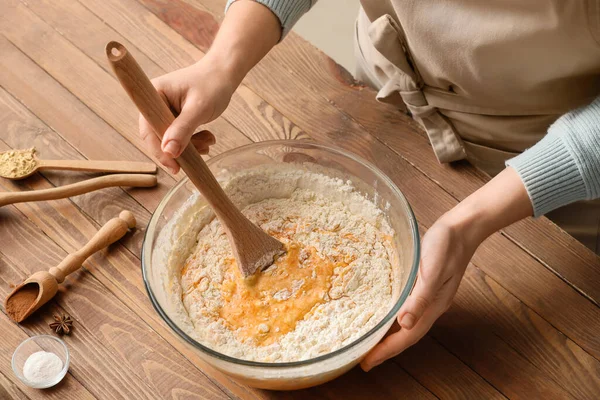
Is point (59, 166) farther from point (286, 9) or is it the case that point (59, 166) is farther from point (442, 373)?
point (442, 373)

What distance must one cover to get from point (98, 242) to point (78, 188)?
130 mm

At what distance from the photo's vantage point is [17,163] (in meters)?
1.38

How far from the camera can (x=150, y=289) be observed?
1.09 m

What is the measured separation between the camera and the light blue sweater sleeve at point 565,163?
1.16 metres

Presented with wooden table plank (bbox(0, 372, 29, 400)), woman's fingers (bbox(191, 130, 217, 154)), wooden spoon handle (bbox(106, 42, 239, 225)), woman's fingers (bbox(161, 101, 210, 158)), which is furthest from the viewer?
woman's fingers (bbox(191, 130, 217, 154))

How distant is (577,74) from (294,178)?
51cm

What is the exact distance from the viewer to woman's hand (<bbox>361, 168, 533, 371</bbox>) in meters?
1.12

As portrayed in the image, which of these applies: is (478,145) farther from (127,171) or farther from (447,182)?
(127,171)

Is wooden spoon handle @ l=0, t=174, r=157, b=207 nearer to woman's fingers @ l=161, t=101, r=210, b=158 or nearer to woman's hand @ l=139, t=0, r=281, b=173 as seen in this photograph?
woman's hand @ l=139, t=0, r=281, b=173

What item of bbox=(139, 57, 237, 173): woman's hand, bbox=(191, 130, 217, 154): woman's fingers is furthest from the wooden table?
bbox=(139, 57, 237, 173): woman's hand

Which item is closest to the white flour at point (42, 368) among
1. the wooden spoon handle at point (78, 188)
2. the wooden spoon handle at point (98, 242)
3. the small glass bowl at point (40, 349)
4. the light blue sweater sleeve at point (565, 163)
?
the small glass bowl at point (40, 349)

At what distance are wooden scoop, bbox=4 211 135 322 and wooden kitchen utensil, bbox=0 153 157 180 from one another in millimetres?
136

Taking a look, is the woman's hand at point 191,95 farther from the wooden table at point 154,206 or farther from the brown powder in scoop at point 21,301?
the brown powder in scoop at point 21,301

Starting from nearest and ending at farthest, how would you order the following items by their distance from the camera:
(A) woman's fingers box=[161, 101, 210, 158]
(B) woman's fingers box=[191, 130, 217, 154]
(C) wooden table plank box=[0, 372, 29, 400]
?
(A) woman's fingers box=[161, 101, 210, 158] → (C) wooden table plank box=[0, 372, 29, 400] → (B) woman's fingers box=[191, 130, 217, 154]
